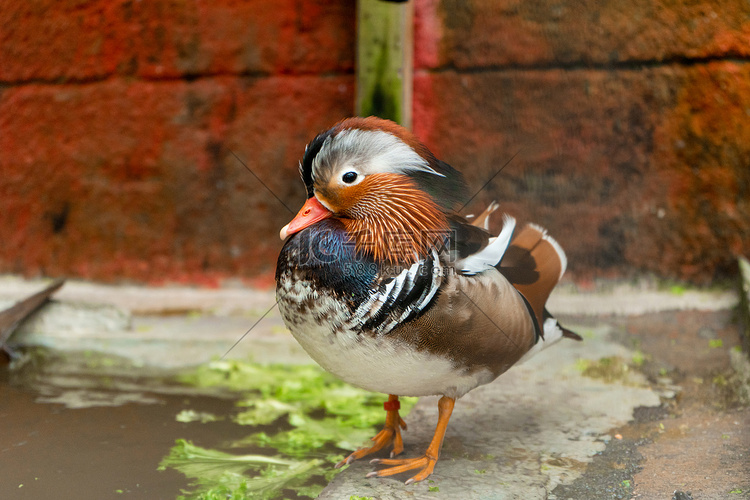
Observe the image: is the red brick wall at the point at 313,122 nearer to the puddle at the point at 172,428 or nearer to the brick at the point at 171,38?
the brick at the point at 171,38

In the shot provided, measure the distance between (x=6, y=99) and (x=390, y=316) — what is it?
3608 mm

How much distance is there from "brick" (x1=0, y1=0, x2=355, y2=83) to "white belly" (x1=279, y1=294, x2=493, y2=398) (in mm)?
2474

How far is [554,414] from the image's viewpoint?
259 cm

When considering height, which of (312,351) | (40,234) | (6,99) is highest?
(6,99)

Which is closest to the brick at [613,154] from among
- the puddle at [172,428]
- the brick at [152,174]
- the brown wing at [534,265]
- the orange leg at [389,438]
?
the brick at [152,174]

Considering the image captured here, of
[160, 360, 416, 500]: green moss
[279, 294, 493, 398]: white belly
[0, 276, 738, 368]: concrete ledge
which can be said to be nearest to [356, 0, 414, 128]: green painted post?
[0, 276, 738, 368]: concrete ledge

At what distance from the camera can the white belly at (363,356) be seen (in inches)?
72.6

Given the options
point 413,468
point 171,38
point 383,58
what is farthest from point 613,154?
point 171,38

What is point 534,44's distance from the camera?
3.80 metres

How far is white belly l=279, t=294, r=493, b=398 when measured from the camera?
72.6 inches

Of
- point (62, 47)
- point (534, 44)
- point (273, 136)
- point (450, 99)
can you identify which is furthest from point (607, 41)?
point (62, 47)

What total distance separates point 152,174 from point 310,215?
2658 mm

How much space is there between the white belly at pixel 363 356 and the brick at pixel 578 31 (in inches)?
95.8

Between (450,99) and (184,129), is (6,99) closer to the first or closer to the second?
(184,129)
